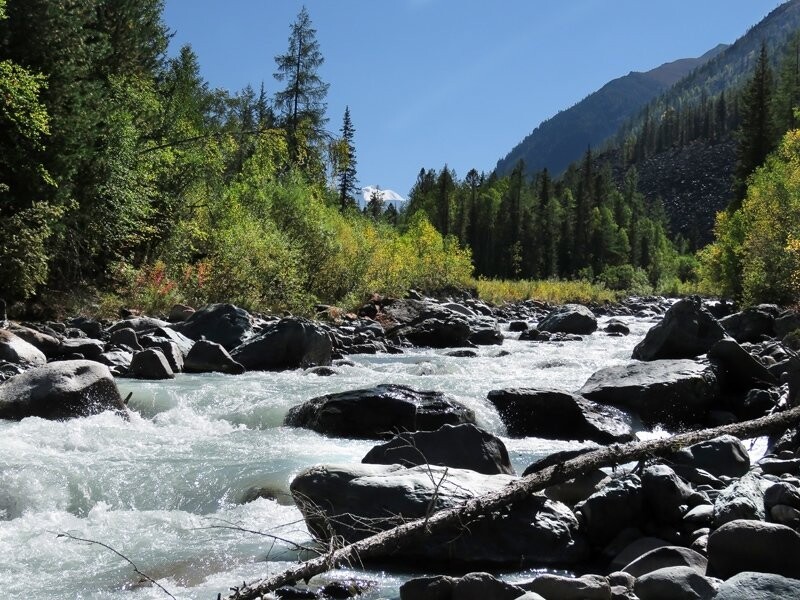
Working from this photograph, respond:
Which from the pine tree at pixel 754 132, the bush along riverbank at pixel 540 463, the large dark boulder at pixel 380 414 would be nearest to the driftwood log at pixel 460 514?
the bush along riverbank at pixel 540 463

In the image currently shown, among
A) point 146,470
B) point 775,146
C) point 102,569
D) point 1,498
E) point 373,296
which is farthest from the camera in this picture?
point 775,146

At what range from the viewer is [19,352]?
10727 millimetres

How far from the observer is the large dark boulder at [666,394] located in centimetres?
982

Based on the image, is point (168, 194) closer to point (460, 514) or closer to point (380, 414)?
point (380, 414)

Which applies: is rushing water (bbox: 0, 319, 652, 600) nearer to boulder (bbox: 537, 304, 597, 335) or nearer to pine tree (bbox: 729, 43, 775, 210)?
boulder (bbox: 537, 304, 597, 335)

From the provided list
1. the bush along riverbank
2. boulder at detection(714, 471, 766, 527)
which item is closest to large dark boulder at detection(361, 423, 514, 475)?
the bush along riverbank

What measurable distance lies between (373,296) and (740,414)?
1810 cm

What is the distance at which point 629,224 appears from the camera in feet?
335

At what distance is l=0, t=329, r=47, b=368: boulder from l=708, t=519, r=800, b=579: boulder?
9344 millimetres

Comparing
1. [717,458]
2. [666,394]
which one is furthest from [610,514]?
[666,394]

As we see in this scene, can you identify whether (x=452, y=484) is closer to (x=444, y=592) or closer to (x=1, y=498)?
(x=444, y=592)

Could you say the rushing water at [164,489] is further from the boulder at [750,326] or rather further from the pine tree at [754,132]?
the pine tree at [754,132]

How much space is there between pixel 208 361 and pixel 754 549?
10319 millimetres

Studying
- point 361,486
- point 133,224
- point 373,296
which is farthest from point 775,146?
point 361,486
